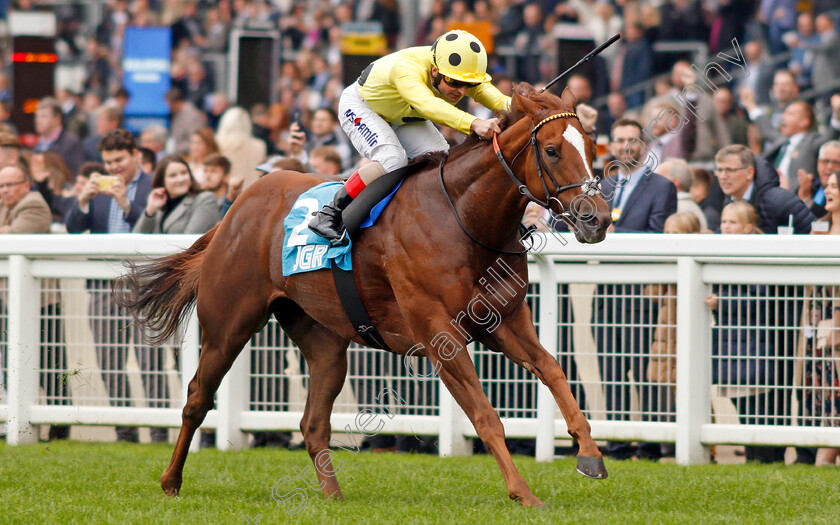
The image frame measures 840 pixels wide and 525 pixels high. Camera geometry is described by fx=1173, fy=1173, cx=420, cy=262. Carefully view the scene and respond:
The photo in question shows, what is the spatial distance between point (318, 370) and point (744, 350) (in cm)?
238

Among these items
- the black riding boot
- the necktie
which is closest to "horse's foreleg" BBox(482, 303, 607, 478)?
the black riding boot

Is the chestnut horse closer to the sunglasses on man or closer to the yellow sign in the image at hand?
the sunglasses on man

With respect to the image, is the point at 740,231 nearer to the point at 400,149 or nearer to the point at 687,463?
the point at 687,463

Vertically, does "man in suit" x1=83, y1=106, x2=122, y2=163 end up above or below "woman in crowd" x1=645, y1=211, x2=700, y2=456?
above

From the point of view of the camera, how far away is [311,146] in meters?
10.9

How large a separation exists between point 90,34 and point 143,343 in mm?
15954

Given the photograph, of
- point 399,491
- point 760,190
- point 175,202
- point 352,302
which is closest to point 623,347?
point 399,491

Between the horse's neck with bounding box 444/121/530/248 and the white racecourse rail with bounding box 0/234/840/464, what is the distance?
1.61m

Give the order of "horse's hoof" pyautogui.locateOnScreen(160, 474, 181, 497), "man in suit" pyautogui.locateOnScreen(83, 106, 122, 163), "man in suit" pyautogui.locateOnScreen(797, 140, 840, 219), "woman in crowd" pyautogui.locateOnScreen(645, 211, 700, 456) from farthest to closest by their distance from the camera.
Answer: "man in suit" pyautogui.locateOnScreen(83, 106, 122, 163) → "man in suit" pyautogui.locateOnScreen(797, 140, 840, 219) → "woman in crowd" pyautogui.locateOnScreen(645, 211, 700, 456) → "horse's hoof" pyautogui.locateOnScreen(160, 474, 181, 497)

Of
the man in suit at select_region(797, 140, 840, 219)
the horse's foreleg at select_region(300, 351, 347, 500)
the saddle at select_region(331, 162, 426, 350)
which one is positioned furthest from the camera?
the man in suit at select_region(797, 140, 840, 219)

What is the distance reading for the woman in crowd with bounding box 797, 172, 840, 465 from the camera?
6.29m

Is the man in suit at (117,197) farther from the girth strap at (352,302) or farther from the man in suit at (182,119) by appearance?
the man in suit at (182,119)

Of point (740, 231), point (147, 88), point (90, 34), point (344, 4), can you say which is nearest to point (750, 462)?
point (740, 231)

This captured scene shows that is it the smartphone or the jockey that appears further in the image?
the smartphone
